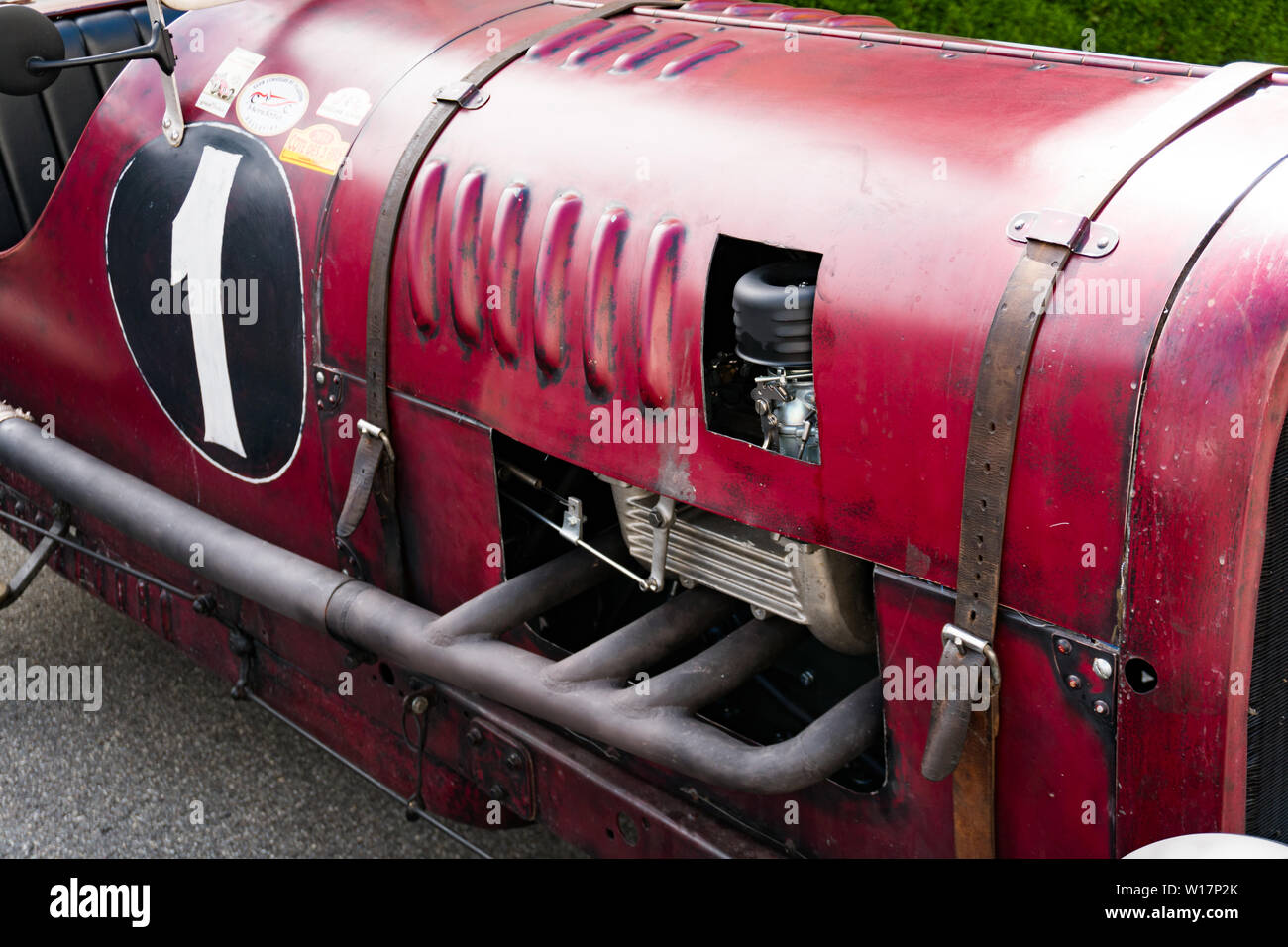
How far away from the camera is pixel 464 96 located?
2404mm

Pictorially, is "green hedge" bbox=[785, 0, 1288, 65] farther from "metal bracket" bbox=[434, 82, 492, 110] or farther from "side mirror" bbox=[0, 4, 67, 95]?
"side mirror" bbox=[0, 4, 67, 95]

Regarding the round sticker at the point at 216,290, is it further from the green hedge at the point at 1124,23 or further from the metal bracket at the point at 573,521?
the green hedge at the point at 1124,23

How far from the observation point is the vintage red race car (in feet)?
5.35

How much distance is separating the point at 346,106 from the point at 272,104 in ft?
0.69

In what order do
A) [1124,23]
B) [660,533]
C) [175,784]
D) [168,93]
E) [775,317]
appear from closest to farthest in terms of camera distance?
1. [775,317]
2. [660,533]
3. [168,93]
4. [175,784]
5. [1124,23]

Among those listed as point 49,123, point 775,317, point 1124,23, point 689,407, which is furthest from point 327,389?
point 1124,23

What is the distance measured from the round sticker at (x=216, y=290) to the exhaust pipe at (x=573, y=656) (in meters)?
0.21

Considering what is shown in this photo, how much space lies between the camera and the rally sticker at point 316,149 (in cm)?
251

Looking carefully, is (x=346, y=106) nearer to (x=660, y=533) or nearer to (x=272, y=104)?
(x=272, y=104)

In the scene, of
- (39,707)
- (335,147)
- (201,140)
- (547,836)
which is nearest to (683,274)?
(335,147)

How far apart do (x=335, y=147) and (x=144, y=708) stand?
174 cm

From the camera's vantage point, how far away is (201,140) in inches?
108

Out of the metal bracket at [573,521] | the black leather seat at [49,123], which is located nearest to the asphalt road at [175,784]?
the metal bracket at [573,521]

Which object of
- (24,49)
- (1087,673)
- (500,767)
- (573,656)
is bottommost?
(500,767)
